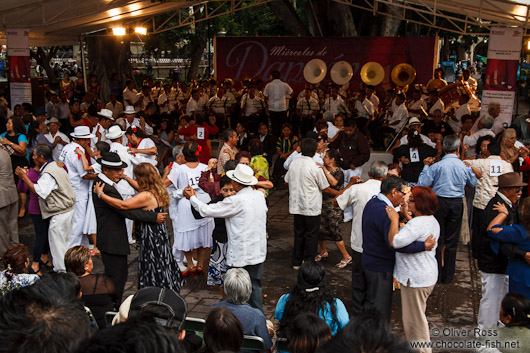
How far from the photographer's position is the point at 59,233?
6.80m

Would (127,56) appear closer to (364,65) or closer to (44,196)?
(364,65)

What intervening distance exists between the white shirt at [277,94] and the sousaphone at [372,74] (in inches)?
146

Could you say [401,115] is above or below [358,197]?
above

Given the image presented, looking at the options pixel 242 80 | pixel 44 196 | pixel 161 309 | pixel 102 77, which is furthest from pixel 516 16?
pixel 102 77

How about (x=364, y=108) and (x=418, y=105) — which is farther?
(x=364, y=108)

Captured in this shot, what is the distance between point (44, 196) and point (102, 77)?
14.9 metres

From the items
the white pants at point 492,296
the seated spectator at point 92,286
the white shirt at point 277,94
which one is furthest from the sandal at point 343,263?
the white shirt at point 277,94

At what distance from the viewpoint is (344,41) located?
18.3 meters

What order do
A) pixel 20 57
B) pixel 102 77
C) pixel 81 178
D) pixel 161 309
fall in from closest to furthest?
pixel 161 309, pixel 81 178, pixel 20 57, pixel 102 77

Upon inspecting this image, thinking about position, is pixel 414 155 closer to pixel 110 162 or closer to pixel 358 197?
pixel 358 197

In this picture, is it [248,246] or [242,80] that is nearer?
[248,246]

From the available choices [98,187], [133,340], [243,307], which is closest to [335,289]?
[243,307]

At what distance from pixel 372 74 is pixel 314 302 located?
14936mm

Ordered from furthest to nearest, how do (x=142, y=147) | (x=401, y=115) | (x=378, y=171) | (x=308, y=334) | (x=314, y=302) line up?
(x=401, y=115)
(x=142, y=147)
(x=378, y=171)
(x=314, y=302)
(x=308, y=334)
